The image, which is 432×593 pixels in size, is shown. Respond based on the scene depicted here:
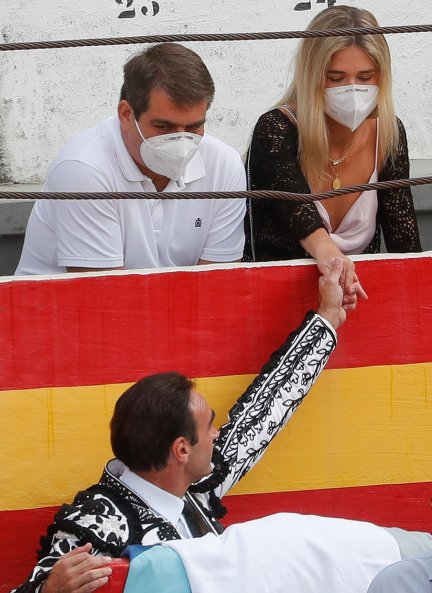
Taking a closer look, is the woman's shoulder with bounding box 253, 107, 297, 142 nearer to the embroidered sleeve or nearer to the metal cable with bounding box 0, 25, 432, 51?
the metal cable with bounding box 0, 25, 432, 51

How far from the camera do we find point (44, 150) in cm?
459

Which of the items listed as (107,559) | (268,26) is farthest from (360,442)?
(268,26)

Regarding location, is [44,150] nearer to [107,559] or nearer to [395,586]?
[107,559]

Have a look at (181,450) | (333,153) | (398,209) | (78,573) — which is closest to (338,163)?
(333,153)

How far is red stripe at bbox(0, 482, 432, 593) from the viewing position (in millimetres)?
2914

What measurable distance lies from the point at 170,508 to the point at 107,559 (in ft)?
0.56

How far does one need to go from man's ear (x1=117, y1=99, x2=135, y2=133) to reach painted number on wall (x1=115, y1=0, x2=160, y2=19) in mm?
1515

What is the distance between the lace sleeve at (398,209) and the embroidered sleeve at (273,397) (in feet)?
1.58

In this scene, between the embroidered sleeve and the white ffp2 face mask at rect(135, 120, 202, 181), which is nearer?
the embroidered sleeve

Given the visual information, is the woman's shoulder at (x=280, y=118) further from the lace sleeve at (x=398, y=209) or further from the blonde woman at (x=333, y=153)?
the lace sleeve at (x=398, y=209)

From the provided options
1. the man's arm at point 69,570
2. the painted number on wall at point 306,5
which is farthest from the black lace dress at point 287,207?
the painted number on wall at point 306,5

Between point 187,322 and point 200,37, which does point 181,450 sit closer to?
point 187,322

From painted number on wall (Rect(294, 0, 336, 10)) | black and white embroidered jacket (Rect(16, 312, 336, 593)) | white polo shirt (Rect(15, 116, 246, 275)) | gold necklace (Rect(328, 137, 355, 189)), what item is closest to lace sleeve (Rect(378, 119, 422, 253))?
gold necklace (Rect(328, 137, 355, 189))

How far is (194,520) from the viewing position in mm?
2682
